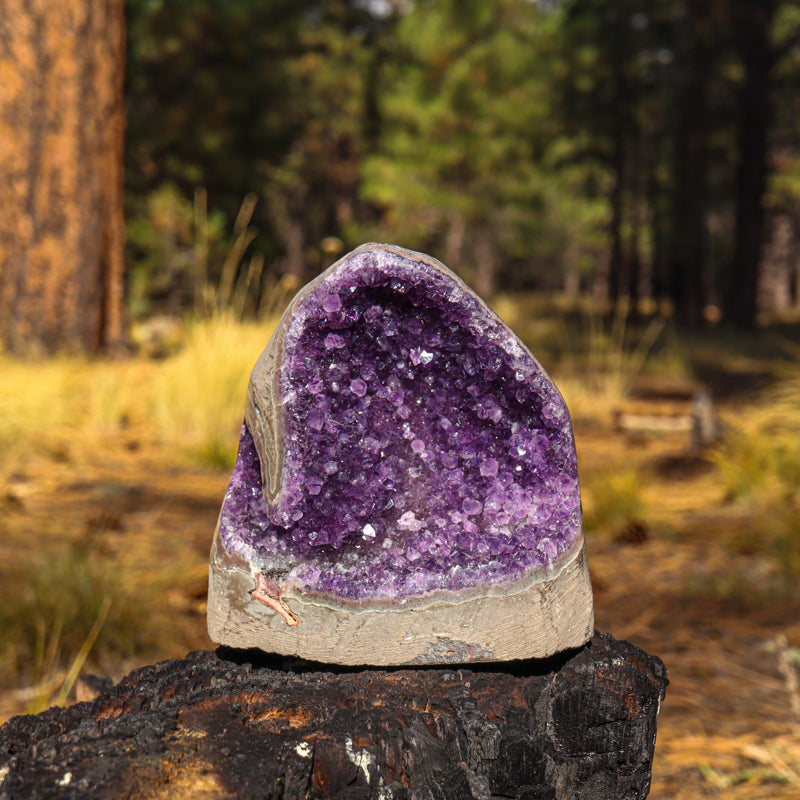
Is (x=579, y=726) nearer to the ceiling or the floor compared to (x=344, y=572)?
nearer to the floor

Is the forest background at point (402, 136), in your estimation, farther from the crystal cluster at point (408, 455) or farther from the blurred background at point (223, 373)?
the crystal cluster at point (408, 455)

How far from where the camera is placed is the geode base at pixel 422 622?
1210 millimetres

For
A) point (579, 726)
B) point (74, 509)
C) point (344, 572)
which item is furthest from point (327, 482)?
point (74, 509)

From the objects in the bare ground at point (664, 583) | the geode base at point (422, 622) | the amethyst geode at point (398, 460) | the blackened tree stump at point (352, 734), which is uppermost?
the amethyst geode at point (398, 460)

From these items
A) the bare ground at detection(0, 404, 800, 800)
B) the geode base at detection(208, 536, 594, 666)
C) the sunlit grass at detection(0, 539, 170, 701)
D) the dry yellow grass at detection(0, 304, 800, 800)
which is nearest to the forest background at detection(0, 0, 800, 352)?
the dry yellow grass at detection(0, 304, 800, 800)

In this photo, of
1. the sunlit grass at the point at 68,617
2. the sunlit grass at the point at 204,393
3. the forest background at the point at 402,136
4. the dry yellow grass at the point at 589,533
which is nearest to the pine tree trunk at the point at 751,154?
Result: the forest background at the point at 402,136

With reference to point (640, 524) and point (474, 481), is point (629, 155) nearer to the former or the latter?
point (640, 524)

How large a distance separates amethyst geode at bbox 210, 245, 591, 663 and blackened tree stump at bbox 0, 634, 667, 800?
7 cm

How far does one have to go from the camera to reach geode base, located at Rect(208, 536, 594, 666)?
1.21 m

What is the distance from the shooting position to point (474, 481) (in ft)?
4.15

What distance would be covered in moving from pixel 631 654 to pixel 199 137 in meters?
9.84

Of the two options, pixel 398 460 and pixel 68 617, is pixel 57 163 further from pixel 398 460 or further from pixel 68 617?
pixel 398 460

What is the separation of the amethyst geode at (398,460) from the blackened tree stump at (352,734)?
0.24ft

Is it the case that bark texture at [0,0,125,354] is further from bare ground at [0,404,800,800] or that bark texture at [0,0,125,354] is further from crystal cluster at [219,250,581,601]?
crystal cluster at [219,250,581,601]
